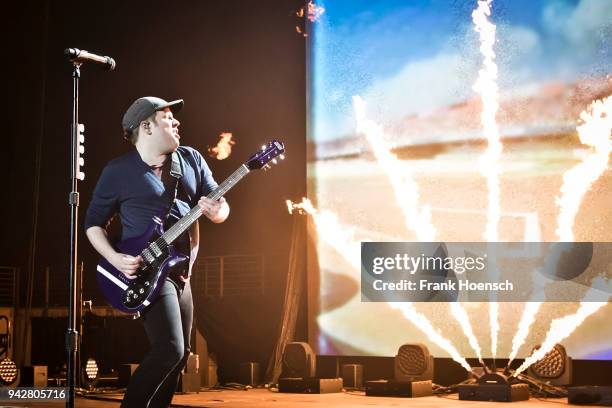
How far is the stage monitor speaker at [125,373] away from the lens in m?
8.16

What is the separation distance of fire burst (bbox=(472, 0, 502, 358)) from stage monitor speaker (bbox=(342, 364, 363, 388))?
57.5 inches

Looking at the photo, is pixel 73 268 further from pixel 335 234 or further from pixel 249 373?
pixel 249 373

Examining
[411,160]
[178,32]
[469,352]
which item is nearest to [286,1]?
[178,32]

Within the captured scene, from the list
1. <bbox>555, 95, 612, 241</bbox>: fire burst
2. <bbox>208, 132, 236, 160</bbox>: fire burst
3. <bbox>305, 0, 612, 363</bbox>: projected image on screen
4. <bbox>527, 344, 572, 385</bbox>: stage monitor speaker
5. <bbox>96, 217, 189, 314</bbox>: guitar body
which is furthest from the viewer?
<bbox>208, 132, 236, 160</bbox>: fire burst

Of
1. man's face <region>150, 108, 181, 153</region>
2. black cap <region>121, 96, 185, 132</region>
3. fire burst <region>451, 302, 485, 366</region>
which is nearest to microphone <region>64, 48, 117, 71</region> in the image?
black cap <region>121, 96, 185, 132</region>

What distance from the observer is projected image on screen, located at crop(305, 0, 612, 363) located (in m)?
7.49

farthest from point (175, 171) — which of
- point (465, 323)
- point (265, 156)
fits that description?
point (465, 323)

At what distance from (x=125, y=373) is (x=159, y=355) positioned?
4.59 meters

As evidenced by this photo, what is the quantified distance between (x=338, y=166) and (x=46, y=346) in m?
4.04

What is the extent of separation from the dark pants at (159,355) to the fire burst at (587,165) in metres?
4.65

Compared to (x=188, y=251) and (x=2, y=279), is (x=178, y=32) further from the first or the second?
(x=188, y=251)

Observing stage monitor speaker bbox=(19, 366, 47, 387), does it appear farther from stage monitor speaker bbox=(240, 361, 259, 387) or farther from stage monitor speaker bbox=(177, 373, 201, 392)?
stage monitor speaker bbox=(240, 361, 259, 387)

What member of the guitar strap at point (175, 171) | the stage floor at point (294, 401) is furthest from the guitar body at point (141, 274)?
the stage floor at point (294, 401)

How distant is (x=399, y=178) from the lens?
828cm
